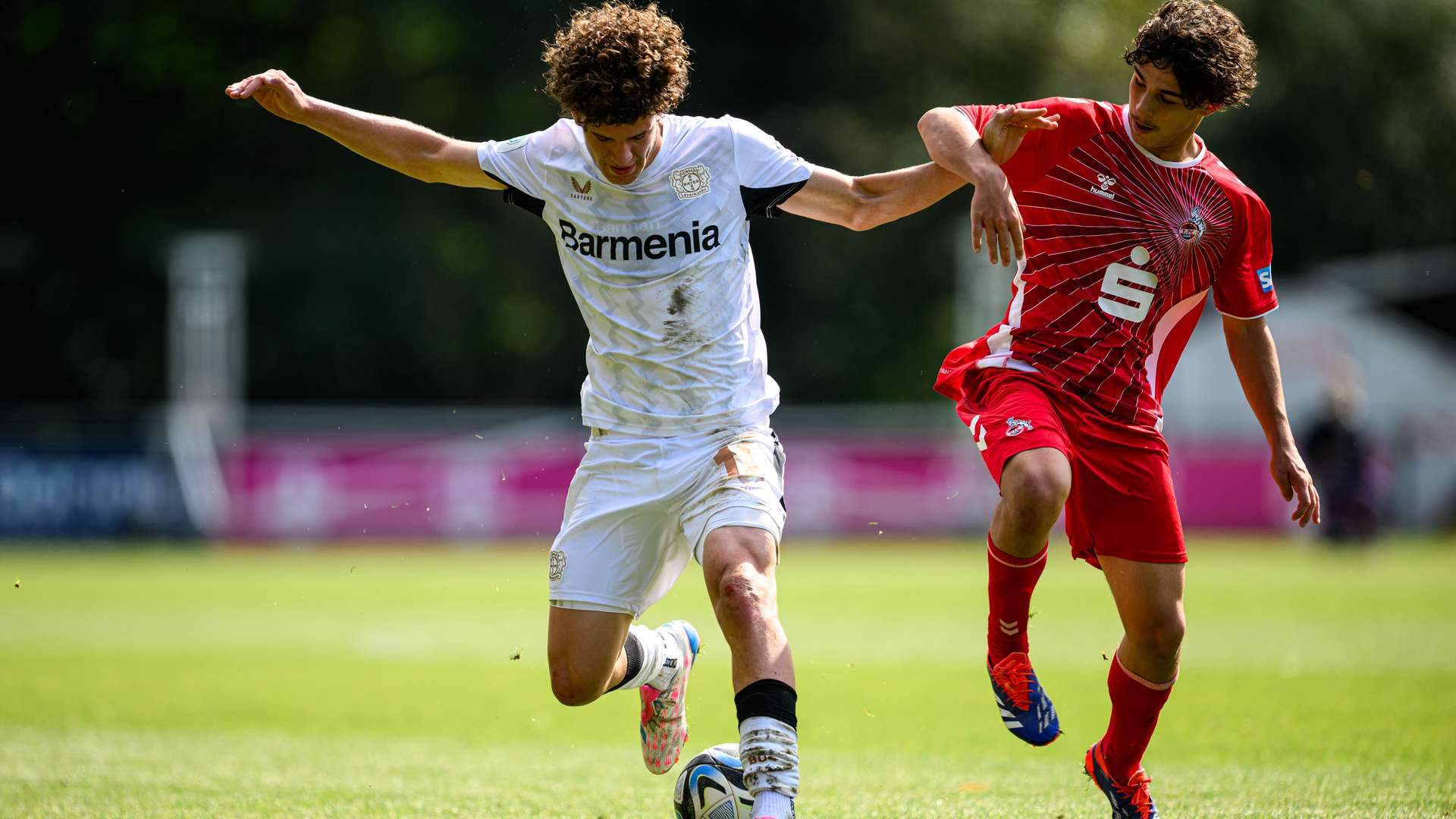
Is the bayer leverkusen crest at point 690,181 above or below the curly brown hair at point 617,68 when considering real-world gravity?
below

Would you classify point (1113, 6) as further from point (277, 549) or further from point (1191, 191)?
point (1191, 191)

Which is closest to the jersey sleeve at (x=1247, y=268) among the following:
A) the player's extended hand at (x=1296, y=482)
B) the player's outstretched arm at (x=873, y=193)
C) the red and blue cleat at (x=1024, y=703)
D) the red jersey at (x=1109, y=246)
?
Result: the red jersey at (x=1109, y=246)

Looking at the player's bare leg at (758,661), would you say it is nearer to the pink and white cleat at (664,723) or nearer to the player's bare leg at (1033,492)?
the player's bare leg at (1033,492)

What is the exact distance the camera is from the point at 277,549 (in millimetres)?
22609

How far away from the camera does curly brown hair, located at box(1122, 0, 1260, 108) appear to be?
5.42m

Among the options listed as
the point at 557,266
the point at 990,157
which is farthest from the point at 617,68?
the point at 557,266

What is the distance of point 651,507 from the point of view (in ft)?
18.0

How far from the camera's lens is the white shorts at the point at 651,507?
17.4 feet

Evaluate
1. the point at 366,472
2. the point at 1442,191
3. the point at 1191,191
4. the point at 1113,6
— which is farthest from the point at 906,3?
the point at 1191,191

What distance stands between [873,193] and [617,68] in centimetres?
102

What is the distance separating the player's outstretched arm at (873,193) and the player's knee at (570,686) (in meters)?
1.85

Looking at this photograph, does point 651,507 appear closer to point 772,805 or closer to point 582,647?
point 582,647

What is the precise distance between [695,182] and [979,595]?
12.5m

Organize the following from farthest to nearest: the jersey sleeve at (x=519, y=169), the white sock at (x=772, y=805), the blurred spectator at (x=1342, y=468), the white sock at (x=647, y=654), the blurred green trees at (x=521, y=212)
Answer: the blurred green trees at (x=521, y=212) < the blurred spectator at (x=1342, y=468) < the white sock at (x=647, y=654) < the jersey sleeve at (x=519, y=169) < the white sock at (x=772, y=805)
